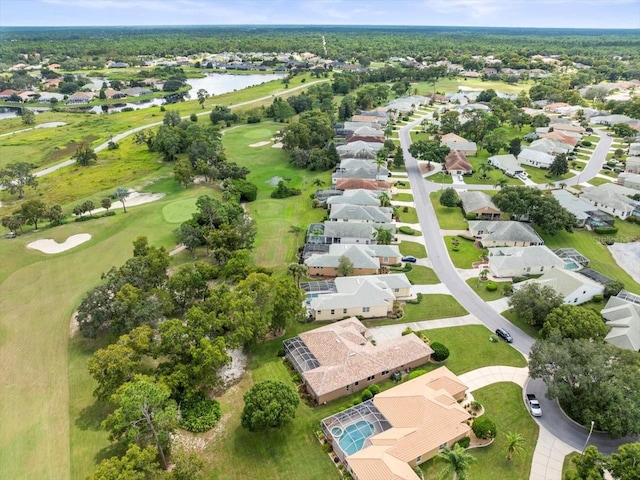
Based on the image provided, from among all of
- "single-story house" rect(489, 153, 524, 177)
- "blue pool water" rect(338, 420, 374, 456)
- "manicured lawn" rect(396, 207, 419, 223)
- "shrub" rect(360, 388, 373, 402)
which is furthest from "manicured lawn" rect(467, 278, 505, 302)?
"single-story house" rect(489, 153, 524, 177)

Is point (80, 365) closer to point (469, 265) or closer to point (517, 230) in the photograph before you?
point (469, 265)

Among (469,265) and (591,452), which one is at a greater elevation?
(591,452)

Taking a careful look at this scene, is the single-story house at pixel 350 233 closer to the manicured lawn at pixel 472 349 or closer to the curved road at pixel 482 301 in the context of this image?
the curved road at pixel 482 301

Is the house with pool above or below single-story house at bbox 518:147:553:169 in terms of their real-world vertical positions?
below

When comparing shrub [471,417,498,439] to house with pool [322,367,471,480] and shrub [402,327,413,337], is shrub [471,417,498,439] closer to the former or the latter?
house with pool [322,367,471,480]

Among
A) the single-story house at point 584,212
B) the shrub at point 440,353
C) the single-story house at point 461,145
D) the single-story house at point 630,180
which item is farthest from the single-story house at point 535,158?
the shrub at point 440,353

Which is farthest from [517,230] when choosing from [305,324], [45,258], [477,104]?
[477,104]

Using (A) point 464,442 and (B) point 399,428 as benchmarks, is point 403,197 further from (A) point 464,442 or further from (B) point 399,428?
(B) point 399,428
